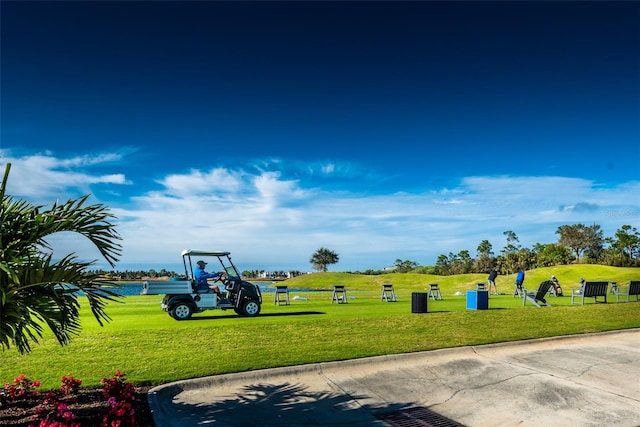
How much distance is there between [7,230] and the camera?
15.6 feet

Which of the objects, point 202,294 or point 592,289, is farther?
point 592,289

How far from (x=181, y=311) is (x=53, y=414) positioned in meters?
8.39

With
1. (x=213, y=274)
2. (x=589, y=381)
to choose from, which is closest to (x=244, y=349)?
→ (x=213, y=274)

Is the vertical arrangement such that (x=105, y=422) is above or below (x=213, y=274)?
below

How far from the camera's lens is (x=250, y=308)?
47.9 feet

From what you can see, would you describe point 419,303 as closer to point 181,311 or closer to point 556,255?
point 181,311

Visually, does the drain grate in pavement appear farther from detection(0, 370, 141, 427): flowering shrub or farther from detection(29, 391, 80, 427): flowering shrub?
detection(29, 391, 80, 427): flowering shrub

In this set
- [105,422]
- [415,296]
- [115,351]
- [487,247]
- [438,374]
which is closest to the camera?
[105,422]

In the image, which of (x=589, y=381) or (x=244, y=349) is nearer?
(x=589, y=381)

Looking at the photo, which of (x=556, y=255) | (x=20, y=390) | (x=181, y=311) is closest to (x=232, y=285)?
(x=181, y=311)

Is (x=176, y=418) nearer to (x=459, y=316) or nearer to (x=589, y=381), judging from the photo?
(x=589, y=381)

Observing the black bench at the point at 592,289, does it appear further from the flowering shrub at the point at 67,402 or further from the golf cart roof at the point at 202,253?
the flowering shrub at the point at 67,402

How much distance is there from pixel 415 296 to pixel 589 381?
7.37 meters

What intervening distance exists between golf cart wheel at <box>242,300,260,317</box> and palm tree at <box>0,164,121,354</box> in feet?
30.9
